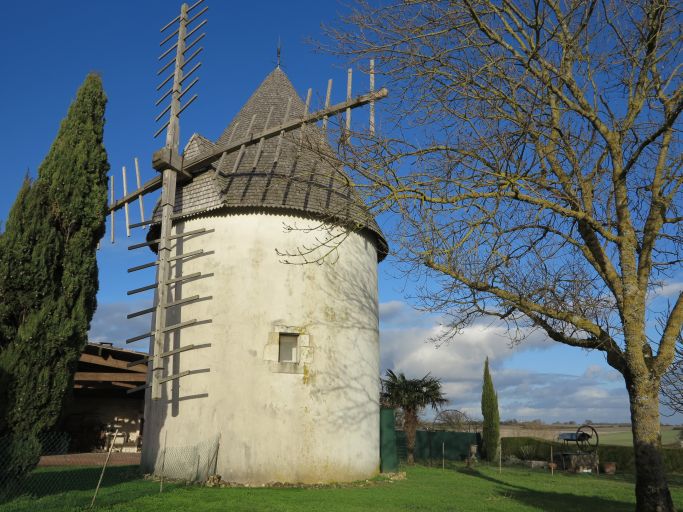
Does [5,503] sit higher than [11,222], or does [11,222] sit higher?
[11,222]

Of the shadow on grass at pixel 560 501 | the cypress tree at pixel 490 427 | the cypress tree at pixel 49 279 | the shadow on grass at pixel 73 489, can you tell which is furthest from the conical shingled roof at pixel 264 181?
the cypress tree at pixel 490 427

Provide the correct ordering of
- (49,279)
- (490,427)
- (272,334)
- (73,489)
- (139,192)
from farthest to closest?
(490,427) < (139,192) < (272,334) < (73,489) < (49,279)

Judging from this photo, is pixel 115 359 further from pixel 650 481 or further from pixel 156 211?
pixel 650 481

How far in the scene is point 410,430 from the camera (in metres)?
20.3

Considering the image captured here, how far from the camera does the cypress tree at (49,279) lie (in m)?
8.31

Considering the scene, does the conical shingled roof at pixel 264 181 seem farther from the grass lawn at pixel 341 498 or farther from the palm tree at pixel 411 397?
the palm tree at pixel 411 397

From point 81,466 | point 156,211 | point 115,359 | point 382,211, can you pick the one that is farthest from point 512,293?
point 115,359

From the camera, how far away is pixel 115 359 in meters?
19.9

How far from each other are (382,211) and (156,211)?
7.76 m

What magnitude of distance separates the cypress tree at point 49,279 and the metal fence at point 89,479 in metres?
0.30

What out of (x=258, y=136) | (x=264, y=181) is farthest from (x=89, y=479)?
(x=258, y=136)

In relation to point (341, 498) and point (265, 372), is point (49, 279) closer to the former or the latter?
point (265, 372)

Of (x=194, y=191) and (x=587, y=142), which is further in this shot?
(x=194, y=191)

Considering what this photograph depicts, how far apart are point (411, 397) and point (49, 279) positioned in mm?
14323
